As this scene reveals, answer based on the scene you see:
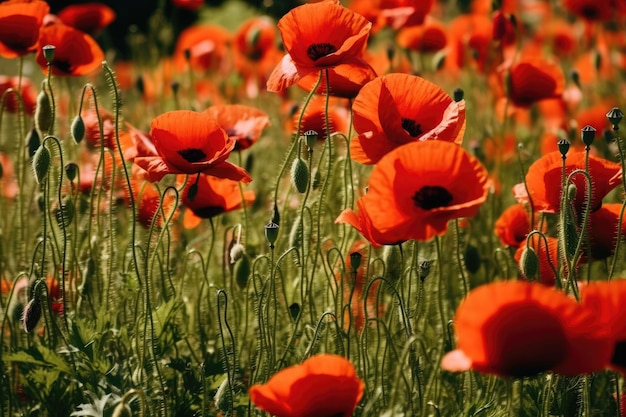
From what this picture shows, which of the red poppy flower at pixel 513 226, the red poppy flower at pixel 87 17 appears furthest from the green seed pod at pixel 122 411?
the red poppy flower at pixel 87 17

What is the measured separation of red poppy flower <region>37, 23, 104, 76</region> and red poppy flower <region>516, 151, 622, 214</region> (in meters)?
1.22

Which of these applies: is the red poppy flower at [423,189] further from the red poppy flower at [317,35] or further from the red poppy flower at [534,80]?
the red poppy flower at [534,80]

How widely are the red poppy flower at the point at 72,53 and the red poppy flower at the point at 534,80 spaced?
4.69 ft

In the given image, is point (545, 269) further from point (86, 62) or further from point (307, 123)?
point (86, 62)

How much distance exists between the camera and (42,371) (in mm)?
1996

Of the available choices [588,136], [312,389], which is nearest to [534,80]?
[588,136]

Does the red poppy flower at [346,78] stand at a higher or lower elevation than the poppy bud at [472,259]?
higher

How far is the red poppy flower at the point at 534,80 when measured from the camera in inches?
124

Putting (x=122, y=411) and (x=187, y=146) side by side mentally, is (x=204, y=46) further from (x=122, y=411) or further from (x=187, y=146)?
(x=122, y=411)

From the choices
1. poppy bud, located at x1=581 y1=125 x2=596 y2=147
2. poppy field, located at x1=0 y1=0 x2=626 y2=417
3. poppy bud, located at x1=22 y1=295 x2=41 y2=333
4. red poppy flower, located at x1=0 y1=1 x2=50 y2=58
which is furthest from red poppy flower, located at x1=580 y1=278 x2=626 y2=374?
red poppy flower, located at x1=0 y1=1 x2=50 y2=58

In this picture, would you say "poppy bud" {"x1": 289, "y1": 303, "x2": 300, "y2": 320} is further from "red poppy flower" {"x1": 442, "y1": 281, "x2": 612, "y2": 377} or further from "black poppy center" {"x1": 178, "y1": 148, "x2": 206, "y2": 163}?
"red poppy flower" {"x1": 442, "y1": 281, "x2": 612, "y2": 377}

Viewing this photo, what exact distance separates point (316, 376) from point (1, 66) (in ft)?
21.1

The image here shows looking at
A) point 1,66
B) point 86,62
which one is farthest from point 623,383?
point 1,66

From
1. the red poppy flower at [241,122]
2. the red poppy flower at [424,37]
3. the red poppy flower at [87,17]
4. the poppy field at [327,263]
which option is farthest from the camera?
the red poppy flower at [424,37]
